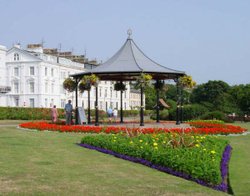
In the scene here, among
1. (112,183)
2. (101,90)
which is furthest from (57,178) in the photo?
(101,90)

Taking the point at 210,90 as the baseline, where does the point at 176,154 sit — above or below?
below

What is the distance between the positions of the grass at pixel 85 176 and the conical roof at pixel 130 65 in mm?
11544

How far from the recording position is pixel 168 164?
11867 mm

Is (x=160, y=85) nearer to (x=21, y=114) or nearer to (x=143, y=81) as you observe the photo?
(x=143, y=81)

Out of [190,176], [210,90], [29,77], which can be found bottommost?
[190,176]

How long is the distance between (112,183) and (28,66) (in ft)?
233

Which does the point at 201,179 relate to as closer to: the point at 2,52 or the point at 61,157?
the point at 61,157

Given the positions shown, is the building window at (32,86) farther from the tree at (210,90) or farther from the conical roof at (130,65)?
the conical roof at (130,65)

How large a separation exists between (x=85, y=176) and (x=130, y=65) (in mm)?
17084

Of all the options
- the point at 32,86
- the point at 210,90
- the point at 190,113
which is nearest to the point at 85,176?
the point at 190,113

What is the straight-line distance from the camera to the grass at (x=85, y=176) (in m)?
9.29

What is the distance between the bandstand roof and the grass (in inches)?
455

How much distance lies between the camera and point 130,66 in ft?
88.8

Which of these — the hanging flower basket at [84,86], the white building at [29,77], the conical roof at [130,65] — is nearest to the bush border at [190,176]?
the conical roof at [130,65]
